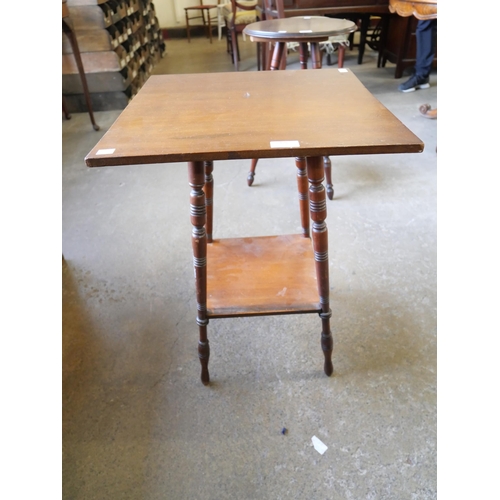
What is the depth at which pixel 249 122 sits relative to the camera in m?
0.95

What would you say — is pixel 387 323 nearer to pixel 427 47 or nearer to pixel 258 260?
pixel 258 260

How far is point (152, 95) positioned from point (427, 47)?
10.2ft

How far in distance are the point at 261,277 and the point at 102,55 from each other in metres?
2.81

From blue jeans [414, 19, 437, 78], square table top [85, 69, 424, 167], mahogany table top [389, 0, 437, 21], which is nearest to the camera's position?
square table top [85, 69, 424, 167]

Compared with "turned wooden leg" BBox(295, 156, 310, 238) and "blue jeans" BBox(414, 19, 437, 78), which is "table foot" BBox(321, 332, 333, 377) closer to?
"turned wooden leg" BBox(295, 156, 310, 238)

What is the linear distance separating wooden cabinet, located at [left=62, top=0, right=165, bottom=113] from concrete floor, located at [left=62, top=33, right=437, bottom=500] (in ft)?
5.29

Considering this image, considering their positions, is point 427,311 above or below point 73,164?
below

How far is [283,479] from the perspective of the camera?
1003 millimetres

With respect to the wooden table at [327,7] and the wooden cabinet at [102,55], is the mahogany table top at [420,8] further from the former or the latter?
the wooden cabinet at [102,55]

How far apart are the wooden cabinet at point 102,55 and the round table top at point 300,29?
5.72 ft

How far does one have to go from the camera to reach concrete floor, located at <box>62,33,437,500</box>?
102 centimetres

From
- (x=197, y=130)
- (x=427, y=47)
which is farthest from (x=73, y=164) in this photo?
(x=427, y=47)

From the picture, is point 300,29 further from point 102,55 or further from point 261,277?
point 102,55

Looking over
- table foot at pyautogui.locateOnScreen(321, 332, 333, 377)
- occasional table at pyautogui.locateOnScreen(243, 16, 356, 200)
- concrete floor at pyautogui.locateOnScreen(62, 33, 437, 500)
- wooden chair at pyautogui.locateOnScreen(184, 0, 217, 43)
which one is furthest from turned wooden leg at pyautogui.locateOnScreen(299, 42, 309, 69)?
wooden chair at pyautogui.locateOnScreen(184, 0, 217, 43)
